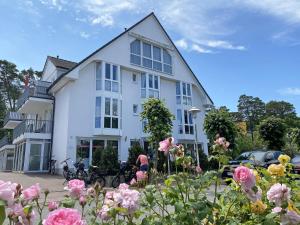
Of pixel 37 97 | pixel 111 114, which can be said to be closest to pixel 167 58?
pixel 111 114

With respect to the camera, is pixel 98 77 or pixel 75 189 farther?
pixel 98 77

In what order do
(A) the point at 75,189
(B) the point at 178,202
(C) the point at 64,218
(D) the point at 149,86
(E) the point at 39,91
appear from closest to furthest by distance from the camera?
(C) the point at 64,218 → (A) the point at 75,189 → (B) the point at 178,202 → (E) the point at 39,91 → (D) the point at 149,86

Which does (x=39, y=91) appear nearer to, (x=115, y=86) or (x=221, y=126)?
(x=115, y=86)

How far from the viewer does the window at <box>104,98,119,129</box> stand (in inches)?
876

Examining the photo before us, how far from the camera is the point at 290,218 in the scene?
189cm

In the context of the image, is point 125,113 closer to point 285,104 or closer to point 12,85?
point 12,85

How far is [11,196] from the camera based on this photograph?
4.99ft

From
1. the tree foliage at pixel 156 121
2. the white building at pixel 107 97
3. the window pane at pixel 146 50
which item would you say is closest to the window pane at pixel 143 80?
the white building at pixel 107 97

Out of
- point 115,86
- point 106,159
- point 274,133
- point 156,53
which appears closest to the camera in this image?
point 106,159

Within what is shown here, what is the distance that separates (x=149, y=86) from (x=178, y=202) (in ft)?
78.4

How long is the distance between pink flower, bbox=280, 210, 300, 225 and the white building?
19.8 m

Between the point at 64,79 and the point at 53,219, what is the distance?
71.2ft

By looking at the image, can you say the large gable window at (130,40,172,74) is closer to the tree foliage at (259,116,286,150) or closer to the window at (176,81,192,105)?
the window at (176,81,192,105)

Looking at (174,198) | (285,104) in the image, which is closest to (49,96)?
(174,198)
